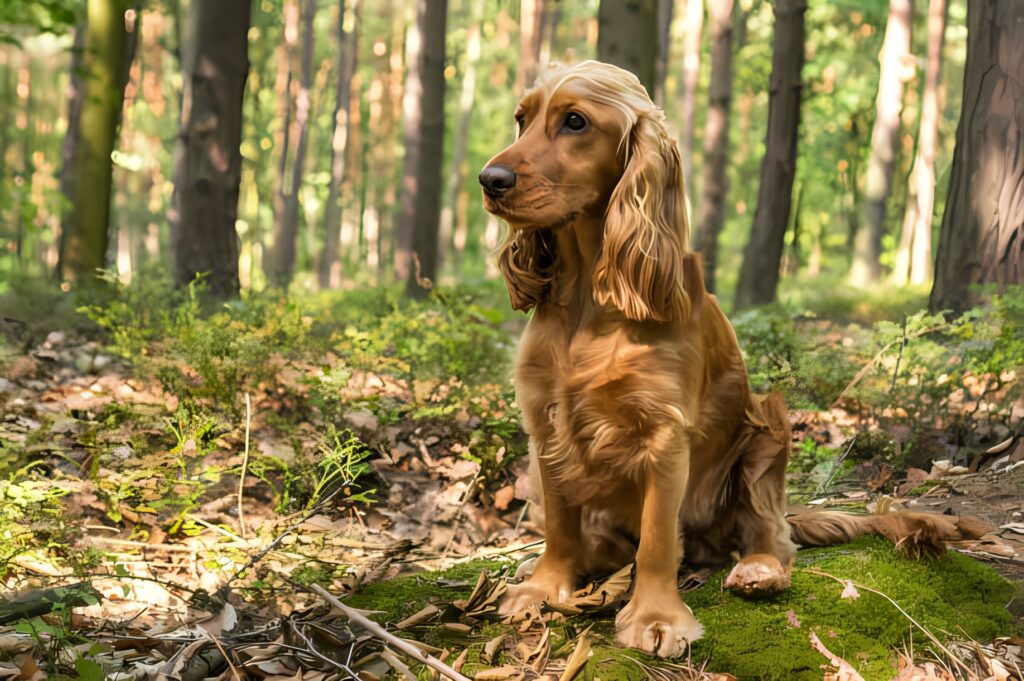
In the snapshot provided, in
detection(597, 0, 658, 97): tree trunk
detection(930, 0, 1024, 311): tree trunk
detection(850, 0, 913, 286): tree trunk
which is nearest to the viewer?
detection(930, 0, 1024, 311): tree trunk

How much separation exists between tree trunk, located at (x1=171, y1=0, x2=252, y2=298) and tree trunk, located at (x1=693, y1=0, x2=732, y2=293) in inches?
268

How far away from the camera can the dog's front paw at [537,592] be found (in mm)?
3020

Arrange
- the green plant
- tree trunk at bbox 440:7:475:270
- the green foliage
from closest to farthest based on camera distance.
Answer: the green plant → the green foliage → tree trunk at bbox 440:7:475:270

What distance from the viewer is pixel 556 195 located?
262 cm

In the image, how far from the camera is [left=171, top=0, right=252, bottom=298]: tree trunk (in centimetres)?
805

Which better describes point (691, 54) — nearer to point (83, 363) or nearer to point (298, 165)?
point (298, 165)

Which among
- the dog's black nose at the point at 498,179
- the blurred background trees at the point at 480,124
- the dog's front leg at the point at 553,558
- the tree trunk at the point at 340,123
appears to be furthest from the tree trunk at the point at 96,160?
the tree trunk at the point at 340,123

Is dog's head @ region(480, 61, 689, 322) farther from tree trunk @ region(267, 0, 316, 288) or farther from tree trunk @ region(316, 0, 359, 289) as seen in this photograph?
tree trunk @ region(316, 0, 359, 289)

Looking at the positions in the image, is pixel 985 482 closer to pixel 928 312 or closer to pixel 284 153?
pixel 928 312

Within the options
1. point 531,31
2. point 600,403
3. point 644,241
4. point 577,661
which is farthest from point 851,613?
point 531,31

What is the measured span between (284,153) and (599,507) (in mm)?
22131

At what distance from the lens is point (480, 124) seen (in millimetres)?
36125

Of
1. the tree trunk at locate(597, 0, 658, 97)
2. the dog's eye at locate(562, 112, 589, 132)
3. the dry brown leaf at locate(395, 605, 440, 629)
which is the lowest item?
the dry brown leaf at locate(395, 605, 440, 629)

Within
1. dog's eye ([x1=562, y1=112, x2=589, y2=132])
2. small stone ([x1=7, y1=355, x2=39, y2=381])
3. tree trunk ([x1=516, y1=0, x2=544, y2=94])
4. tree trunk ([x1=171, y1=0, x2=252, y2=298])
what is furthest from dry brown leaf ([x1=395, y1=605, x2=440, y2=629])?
tree trunk ([x1=516, y1=0, x2=544, y2=94])
